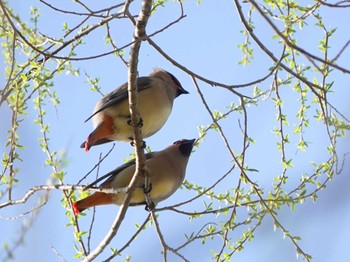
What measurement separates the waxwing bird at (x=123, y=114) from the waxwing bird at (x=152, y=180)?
193mm

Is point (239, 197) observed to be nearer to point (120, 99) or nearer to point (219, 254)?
point (219, 254)

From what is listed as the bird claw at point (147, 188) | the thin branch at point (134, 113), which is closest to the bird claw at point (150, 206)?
the bird claw at point (147, 188)

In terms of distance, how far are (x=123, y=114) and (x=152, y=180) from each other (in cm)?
43

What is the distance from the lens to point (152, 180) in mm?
3883

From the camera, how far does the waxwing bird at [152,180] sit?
3.73 meters

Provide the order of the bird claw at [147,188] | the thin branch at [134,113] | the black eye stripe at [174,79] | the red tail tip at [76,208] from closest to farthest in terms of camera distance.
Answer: the thin branch at [134,113] → the bird claw at [147,188] → the red tail tip at [76,208] → the black eye stripe at [174,79]

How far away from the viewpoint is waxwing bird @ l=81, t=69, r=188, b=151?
3957 millimetres

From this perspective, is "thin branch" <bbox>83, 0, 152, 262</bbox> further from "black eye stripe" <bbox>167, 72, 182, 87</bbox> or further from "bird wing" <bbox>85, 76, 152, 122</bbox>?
"black eye stripe" <bbox>167, 72, 182, 87</bbox>

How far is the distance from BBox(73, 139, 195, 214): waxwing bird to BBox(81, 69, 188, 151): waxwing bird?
193mm

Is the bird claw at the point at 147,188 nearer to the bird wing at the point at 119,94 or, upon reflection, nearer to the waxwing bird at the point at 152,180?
the waxwing bird at the point at 152,180

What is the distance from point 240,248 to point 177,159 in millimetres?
794

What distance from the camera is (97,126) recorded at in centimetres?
398

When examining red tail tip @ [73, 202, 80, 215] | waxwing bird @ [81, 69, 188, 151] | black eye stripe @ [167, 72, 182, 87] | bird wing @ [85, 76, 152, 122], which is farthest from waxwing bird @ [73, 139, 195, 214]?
black eye stripe @ [167, 72, 182, 87]

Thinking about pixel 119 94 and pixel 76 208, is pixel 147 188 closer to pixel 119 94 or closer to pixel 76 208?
pixel 76 208
